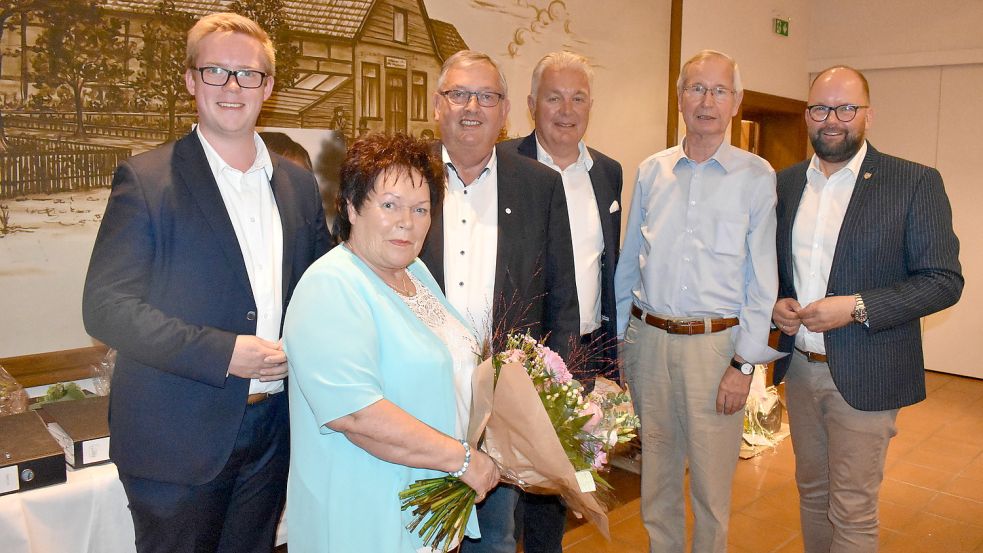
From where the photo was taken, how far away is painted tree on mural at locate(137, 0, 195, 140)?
2924 mm

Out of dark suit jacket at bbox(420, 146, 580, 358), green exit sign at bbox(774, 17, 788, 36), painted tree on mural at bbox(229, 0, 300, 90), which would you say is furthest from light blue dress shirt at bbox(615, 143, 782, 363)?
green exit sign at bbox(774, 17, 788, 36)

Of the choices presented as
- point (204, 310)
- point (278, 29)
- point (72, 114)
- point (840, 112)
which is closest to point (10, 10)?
point (72, 114)

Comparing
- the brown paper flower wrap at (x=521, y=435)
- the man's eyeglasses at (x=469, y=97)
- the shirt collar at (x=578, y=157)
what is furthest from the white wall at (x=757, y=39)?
the brown paper flower wrap at (x=521, y=435)

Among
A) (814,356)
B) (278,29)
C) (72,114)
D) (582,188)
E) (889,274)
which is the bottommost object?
(814,356)

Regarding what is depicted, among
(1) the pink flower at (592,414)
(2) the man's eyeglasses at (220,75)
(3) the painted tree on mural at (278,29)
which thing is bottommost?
(1) the pink flower at (592,414)

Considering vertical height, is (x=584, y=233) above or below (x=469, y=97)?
below

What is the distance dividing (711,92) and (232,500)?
209 centimetres

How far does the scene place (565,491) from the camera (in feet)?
5.58

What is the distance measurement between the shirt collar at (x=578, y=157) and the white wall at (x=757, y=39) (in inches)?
136

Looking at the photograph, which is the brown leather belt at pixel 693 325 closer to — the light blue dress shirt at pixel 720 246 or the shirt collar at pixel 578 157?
the light blue dress shirt at pixel 720 246

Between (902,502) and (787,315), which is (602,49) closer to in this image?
(787,315)

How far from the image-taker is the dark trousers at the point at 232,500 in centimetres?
185

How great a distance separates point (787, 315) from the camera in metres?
2.64

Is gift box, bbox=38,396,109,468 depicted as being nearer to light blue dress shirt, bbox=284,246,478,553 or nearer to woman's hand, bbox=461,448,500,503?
light blue dress shirt, bbox=284,246,478,553
